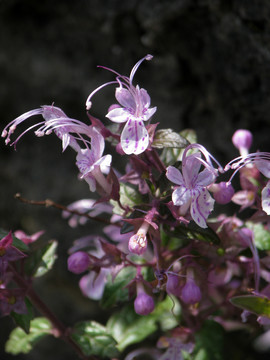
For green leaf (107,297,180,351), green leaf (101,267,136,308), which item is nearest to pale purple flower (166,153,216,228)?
green leaf (101,267,136,308)

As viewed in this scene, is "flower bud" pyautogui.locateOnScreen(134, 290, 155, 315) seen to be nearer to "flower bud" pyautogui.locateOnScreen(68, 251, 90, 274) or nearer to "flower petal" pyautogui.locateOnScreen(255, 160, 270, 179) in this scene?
"flower bud" pyautogui.locateOnScreen(68, 251, 90, 274)

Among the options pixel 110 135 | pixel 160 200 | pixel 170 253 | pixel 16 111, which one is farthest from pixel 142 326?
pixel 16 111

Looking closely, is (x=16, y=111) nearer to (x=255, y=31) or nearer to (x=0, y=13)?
(x=0, y=13)

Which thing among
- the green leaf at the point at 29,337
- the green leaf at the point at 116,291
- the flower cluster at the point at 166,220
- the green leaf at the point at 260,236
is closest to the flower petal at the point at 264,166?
the flower cluster at the point at 166,220

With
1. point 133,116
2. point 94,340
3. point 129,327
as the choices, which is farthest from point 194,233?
point 129,327

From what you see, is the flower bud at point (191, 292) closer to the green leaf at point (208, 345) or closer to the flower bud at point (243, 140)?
the green leaf at point (208, 345)

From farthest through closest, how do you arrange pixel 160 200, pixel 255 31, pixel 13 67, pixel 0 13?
pixel 13 67 → pixel 0 13 → pixel 255 31 → pixel 160 200

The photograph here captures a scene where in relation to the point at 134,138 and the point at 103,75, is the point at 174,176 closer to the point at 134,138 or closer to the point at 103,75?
the point at 134,138
